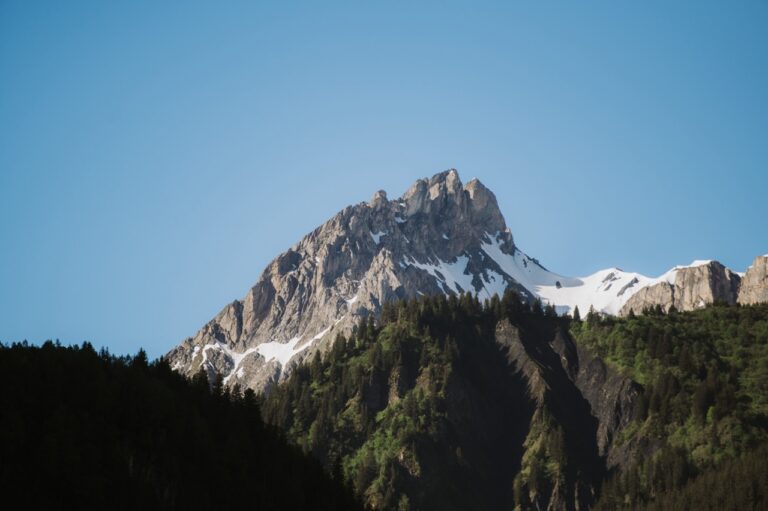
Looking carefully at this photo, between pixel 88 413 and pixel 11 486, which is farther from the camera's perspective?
pixel 88 413

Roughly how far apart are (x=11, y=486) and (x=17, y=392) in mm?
20781

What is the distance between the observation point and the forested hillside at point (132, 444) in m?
135

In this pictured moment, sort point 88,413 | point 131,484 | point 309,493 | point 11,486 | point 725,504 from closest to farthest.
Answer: point 11,486 → point 131,484 → point 88,413 → point 309,493 → point 725,504

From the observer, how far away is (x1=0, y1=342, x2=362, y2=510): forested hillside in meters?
135

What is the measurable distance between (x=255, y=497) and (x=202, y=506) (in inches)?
477

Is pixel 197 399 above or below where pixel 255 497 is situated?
above

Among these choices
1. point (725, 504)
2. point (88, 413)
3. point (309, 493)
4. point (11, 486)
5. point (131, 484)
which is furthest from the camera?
point (725, 504)

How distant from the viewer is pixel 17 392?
481 ft

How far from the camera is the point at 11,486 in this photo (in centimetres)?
12862

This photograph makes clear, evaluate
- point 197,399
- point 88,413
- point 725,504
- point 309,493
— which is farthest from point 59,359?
point 725,504

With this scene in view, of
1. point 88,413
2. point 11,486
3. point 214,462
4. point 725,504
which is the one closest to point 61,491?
point 11,486

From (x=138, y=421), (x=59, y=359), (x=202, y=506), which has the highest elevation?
(x=59, y=359)

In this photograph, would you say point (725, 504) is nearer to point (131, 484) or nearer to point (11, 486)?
point (131, 484)

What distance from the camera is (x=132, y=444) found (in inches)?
5906
